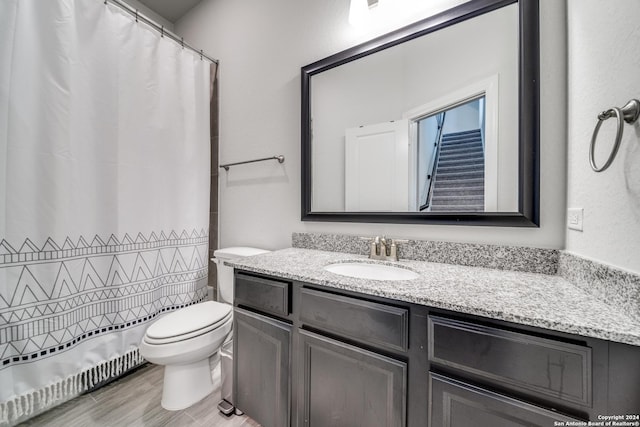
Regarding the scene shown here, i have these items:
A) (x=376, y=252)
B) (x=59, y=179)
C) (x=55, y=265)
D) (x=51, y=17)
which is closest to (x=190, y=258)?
(x=55, y=265)

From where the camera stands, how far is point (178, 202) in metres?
1.70

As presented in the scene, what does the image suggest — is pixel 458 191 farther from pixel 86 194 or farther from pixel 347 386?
pixel 86 194

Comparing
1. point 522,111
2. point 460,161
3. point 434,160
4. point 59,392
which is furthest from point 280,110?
point 59,392

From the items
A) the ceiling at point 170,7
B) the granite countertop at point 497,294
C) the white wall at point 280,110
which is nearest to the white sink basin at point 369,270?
the granite countertop at point 497,294

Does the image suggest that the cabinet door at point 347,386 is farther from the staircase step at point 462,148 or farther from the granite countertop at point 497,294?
the staircase step at point 462,148

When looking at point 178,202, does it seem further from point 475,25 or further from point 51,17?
point 475,25

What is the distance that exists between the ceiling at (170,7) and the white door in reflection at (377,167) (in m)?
2.05

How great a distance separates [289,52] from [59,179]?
1.48 metres

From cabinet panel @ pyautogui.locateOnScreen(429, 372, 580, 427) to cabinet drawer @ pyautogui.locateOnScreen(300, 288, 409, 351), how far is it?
0.46 ft

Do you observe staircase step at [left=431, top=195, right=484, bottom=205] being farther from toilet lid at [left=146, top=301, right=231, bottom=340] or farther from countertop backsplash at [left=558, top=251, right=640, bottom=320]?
toilet lid at [left=146, top=301, right=231, bottom=340]

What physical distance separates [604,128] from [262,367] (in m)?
1.50

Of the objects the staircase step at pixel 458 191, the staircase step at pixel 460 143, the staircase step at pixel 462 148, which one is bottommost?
the staircase step at pixel 458 191

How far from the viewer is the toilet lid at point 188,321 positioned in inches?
49.6

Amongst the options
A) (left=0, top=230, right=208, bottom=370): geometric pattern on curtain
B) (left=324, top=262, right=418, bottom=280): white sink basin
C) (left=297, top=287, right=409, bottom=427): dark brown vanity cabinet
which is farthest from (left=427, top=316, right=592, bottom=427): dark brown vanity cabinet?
(left=0, top=230, right=208, bottom=370): geometric pattern on curtain
